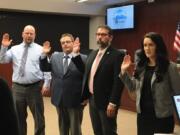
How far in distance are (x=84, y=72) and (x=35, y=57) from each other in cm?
75

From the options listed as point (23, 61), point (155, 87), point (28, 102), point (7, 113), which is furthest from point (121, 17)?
point (7, 113)

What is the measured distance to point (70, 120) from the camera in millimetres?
4051

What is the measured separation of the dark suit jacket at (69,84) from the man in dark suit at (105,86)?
253 mm

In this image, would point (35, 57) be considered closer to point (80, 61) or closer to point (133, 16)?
point (80, 61)

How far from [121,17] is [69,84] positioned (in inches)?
208

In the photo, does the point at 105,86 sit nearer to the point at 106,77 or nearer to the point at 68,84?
the point at 106,77

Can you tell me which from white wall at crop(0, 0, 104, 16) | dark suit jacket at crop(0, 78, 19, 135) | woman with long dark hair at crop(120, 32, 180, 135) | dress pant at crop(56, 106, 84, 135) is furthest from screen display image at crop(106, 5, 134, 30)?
dark suit jacket at crop(0, 78, 19, 135)

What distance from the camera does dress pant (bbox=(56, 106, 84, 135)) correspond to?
157 inches

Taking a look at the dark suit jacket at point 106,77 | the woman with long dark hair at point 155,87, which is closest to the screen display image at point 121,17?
the dark suit jacket at point 106,77

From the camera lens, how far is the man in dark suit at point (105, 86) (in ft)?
11.5

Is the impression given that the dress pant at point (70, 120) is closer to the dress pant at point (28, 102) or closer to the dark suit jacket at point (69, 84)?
the dark suit jacket at point (69, 84)

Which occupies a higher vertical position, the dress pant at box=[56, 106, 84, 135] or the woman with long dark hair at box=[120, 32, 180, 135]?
the woman with long dark hair at box=[120, 32, 180, 135]

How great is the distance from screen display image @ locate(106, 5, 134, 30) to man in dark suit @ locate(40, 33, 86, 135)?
4.92 m

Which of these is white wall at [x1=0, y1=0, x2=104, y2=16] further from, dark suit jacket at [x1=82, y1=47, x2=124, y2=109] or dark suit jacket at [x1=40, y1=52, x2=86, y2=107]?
Result: dark suit jacket at [x1=82, y1=47, x2=124, y2=109]
